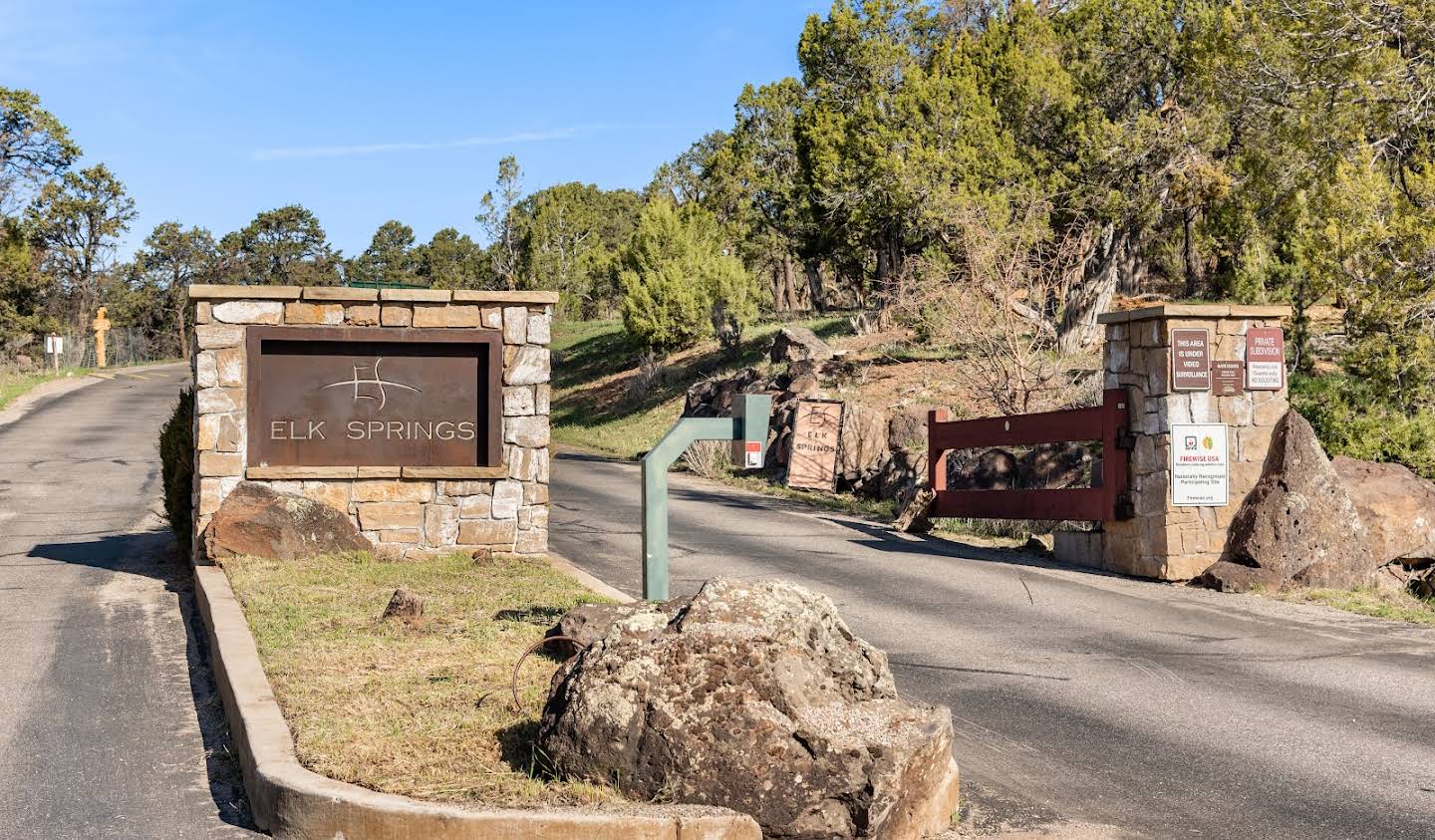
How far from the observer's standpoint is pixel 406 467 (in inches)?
490

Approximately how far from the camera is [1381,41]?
18141 millimetres

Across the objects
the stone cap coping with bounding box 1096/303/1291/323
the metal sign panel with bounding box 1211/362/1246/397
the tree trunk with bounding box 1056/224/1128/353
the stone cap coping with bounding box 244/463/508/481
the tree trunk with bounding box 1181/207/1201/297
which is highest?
the tree trunk with bounding box 1181/207/1201/297

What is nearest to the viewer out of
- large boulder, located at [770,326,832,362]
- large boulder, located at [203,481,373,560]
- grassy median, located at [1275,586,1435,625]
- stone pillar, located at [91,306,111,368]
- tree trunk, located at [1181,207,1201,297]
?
grassy median, located at [1275,586,1435,625]

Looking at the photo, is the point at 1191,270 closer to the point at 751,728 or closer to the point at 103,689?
the point at 103,689

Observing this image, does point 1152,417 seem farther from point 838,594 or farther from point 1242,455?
point 838,594

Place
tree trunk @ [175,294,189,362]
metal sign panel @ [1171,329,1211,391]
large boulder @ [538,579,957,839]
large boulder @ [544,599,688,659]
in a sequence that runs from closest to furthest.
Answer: large boulder @ [538,579,957,839] → large boulder @ [544,599,688,659] → metal sign panel @ [1171,329,1211,391] → tree trunk @ [175,294,189,362]

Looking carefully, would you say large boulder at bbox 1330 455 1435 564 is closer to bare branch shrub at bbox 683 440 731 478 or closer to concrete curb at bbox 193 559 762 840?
concrete curb at bbox 193 559 762 840

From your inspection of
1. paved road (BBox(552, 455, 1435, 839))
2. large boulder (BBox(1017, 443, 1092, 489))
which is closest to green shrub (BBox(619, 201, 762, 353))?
large boulder (BBox(1017, 443, 1092, 489))

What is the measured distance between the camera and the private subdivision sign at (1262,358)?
12.7m

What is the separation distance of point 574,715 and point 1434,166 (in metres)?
14.9

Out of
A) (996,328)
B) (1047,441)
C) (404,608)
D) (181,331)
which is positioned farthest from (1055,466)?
(181,331)

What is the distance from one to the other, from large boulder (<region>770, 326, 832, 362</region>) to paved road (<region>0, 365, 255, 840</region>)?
54.1 feet

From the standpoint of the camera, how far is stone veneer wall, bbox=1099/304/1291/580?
40.8ft

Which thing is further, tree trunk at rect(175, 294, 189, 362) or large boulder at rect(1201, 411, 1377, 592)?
tree trunk at rect(175, 294, 189, 362)
